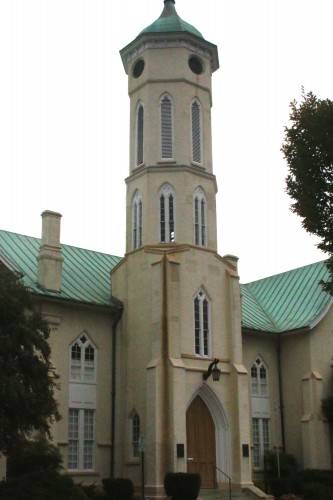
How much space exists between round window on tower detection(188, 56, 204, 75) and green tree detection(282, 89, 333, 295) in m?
16.6

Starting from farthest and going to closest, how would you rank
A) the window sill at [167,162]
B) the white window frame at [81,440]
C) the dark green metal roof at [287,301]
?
the dark green metal roof at [287,301] → the window sill at [167,162] → the white window frame at [81,440]

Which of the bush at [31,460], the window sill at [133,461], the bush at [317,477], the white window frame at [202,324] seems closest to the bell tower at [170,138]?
the white window frame at [202,324]

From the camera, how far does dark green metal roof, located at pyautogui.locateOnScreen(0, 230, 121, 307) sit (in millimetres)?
30062

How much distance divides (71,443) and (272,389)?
12231mm

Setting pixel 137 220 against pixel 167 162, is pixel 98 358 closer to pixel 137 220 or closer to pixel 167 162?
pixel 137 220

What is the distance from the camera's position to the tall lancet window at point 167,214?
31688mm

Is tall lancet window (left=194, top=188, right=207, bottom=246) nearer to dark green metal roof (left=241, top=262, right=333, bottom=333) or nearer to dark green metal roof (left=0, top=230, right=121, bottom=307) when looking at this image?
dark green metal roof (left=0, top=230, right=121, bottom=307)

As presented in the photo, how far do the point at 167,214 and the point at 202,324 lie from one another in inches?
206

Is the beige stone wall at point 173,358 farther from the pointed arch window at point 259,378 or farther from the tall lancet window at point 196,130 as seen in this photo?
the pointed arch window at point 259,378

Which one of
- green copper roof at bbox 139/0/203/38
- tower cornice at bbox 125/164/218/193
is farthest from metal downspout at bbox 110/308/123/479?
green copper roof at bbox 139/0/203/38

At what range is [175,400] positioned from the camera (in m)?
27.9

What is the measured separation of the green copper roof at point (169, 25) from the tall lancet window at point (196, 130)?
3.62 meters

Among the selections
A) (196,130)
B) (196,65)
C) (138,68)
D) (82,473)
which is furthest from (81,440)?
(196,65)

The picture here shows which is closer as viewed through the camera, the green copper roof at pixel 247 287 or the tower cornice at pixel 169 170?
the green copper roof at pixel 247 287
